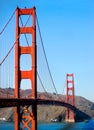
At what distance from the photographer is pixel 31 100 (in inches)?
1040

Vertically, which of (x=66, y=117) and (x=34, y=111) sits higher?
(x=34, y=111)

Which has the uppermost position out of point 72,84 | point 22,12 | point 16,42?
point 22,12

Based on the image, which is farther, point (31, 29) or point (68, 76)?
point (68, 76)

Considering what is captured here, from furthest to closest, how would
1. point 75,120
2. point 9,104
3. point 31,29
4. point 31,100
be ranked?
point 75,120
point 31,29
point 31,100
point 9,104

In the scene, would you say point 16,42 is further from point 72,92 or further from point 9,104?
point 72,92

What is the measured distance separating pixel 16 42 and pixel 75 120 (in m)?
→ 54.8

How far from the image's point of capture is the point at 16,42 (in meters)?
27.3

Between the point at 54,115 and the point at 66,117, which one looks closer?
the point at 66,117

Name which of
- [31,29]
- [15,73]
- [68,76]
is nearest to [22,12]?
[31,29]

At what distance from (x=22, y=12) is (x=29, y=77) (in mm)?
4419

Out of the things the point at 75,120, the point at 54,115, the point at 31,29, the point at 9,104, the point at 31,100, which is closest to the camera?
the point at 9,104

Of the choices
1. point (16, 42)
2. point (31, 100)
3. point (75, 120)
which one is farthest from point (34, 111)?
point (75, 120)

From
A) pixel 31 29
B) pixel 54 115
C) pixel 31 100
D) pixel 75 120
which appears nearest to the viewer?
pixel 31 100

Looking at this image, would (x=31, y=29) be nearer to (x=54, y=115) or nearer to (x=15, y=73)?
(x=15, y=73)
